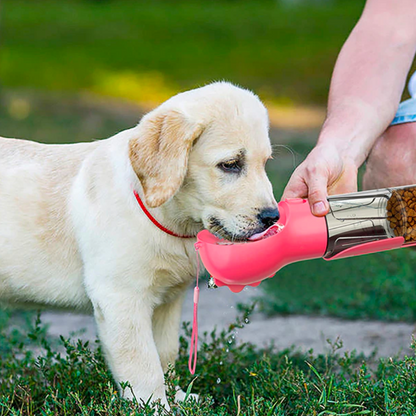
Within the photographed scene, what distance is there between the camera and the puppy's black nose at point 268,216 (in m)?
2.73

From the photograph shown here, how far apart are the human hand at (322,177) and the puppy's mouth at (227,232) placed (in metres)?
0.24

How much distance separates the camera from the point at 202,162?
9.40 ft

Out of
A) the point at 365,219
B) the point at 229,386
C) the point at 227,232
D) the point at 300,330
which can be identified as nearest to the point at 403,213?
the point at 365,219

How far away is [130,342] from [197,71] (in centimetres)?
1452

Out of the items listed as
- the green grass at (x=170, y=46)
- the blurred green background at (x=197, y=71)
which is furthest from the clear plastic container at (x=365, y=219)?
the green grass at (x=170, y=46)

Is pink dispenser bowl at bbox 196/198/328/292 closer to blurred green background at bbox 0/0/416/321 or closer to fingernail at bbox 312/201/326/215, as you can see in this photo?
fingernail at bbox 312/201/326/215

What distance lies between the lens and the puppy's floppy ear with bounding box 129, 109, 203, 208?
9.13ft

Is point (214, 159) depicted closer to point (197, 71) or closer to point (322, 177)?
point (322, 177)

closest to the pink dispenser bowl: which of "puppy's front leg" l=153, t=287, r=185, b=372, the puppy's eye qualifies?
A: the puppy's eye

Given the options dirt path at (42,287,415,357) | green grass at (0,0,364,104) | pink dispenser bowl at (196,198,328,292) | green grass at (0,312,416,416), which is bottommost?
green grass at (0,0,364,104)

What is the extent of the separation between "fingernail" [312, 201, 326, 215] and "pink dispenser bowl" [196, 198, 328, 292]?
0.02m

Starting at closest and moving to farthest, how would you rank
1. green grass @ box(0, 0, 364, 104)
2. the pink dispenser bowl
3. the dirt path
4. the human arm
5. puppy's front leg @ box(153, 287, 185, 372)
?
the pink dispenser bowl < the human arm < puppy's front leg @ box(153, 287, 185, 372) < the dirt path < green grass @ box(0, 0, 364, 104)

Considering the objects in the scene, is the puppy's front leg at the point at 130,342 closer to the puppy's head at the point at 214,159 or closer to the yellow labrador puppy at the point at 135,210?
the yellow labrador puppy at the point at 135,210

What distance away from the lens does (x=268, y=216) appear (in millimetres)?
2729
